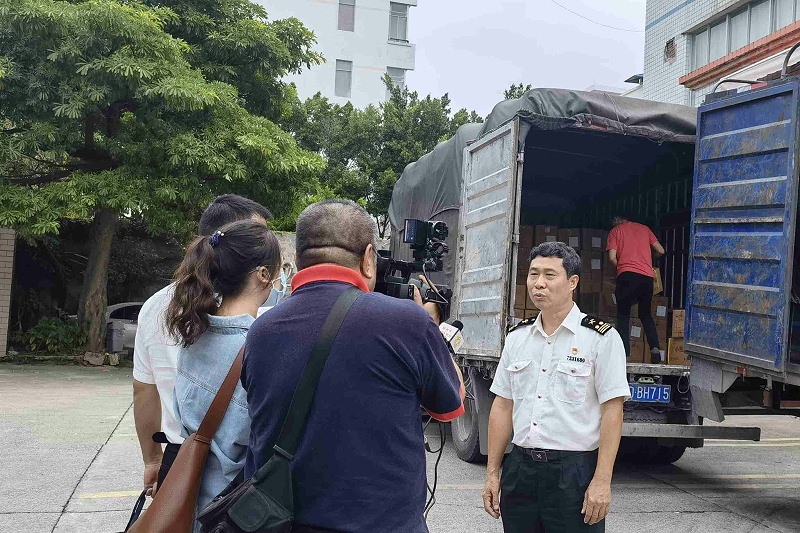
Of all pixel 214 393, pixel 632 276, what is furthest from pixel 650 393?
pixel 214 393

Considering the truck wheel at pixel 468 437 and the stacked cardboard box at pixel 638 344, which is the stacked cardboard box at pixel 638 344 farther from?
the truck wheel at pixel 468 437

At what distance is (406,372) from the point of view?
6.34 feet

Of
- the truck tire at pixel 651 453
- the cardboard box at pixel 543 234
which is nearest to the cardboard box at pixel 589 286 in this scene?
the cardboard box at pixel 543 234

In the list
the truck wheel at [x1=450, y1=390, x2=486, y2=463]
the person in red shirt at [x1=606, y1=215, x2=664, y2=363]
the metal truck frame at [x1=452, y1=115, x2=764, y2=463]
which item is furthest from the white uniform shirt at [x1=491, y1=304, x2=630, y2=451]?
the person in red shirt at [x1=606, y1=215, x2=664, y2=363]

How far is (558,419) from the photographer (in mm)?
3059

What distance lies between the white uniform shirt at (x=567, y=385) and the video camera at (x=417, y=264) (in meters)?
0.52

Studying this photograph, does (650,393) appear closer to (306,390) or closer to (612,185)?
(612,185)

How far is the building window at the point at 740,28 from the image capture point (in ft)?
42.4

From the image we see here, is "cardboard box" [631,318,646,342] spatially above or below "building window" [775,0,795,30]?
below

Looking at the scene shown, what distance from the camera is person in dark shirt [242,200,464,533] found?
188 cm

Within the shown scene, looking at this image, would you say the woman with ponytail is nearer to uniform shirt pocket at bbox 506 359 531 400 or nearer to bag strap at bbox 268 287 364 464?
bag strap at bbox 268 287 364 464

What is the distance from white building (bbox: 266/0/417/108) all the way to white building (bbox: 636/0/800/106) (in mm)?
17147

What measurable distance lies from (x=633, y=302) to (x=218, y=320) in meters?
5.86

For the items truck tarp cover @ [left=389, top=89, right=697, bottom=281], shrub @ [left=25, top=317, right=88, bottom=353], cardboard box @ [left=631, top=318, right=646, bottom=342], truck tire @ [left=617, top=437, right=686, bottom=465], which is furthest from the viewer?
shrub @ [left=25, top=317, right=88, bottom=353]
